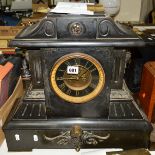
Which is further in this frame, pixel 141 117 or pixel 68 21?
pixel 141 117

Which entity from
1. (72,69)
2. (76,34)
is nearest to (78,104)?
(72,69)

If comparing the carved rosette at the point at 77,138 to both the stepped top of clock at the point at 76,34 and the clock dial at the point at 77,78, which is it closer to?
the clock dial at the point at 77,78

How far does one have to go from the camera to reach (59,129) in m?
1.09

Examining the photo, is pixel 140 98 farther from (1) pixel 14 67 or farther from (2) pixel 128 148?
(1) pixel 14 67

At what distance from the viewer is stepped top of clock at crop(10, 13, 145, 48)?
0.95 metres

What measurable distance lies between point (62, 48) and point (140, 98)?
0.97 metres

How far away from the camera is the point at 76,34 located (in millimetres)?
968

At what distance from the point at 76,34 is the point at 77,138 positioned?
46 centimetres

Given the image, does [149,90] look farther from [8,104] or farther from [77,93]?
[8,104]

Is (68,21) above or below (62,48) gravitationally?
above

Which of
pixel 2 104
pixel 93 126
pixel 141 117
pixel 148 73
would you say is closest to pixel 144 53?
pixel 148 73

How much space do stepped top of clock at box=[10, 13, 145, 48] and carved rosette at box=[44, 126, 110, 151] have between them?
1.30 feet

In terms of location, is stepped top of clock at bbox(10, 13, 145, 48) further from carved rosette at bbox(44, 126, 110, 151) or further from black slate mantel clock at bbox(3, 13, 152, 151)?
carved rosette at bbox(44, 126, 110, 151)

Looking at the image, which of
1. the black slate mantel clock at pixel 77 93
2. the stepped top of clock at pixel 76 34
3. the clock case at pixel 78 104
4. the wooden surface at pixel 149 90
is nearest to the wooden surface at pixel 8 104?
the black slate mantel clock at pixel 77 93
